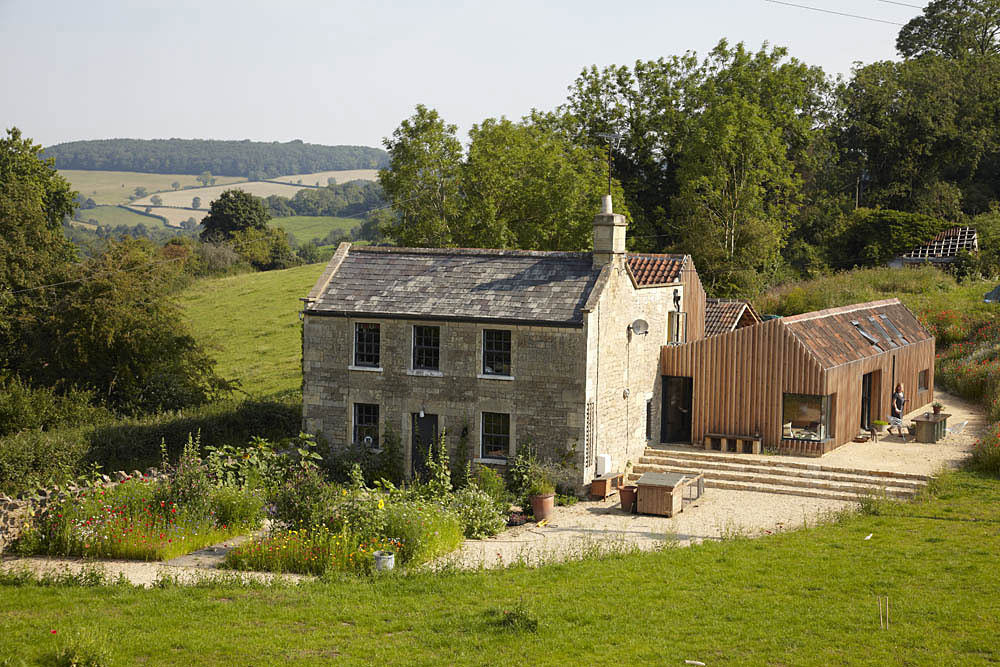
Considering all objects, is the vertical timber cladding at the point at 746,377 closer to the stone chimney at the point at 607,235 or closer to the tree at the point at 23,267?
the stone chimney at the point at 607,235

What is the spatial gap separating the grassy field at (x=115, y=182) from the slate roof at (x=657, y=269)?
134m

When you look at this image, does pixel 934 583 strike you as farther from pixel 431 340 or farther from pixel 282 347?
pixel 282 347

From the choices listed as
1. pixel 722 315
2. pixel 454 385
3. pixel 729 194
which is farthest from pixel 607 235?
pixel 729 194

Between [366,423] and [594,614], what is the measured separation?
13.1 m

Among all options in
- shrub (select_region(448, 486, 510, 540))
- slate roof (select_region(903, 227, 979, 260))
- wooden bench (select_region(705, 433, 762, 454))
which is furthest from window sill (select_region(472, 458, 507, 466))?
slate roof (select_region(903, 227, 979, 260))

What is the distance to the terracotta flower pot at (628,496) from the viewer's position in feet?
74.9

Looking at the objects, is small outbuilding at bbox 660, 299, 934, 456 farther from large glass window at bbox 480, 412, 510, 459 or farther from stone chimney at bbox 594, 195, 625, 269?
large glass window at bbox 480, 412, 510, 459

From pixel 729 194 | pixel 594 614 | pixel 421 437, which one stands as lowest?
pixel 594 614

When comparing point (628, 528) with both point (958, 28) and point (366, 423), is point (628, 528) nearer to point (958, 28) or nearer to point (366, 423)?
A: point (366, 423)

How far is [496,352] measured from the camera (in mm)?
25062

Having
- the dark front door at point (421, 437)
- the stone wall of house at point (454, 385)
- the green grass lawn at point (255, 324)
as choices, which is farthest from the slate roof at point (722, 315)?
the green grass lawn at point (255, 324)

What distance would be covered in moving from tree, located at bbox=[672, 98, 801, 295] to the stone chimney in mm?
28068

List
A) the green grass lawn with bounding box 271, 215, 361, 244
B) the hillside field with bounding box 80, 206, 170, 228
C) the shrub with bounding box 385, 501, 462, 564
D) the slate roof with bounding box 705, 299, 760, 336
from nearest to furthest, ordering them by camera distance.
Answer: the shrub with bounding box 385, 501, 462, 564 → the slate roof with bounding box 705, 299, 760, 336 → the green grass lawn with bounding box 271, 215, 361, 244 → the hillside field with bounding box 80, 206, 170, 228

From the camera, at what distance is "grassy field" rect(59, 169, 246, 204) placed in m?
150
